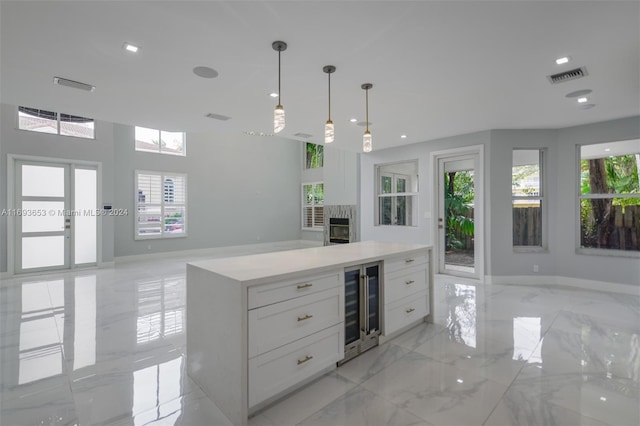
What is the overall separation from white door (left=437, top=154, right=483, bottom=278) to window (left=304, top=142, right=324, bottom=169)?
17.7ft

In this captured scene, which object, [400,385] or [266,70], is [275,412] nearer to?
[400,385]

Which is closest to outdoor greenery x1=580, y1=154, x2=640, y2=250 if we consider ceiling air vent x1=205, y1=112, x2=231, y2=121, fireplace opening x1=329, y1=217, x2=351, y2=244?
fireplace opening x1=329, y1=217, x2=351, y2=244

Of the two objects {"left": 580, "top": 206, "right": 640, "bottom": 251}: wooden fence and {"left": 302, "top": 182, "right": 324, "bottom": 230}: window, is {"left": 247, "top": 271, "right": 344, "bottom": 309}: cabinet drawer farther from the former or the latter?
{"left": 302, "top": 182, "right": 324, "bottom": 230}: window

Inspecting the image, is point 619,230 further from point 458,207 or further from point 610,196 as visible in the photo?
point 458,207

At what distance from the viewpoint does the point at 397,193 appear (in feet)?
A: 21.1

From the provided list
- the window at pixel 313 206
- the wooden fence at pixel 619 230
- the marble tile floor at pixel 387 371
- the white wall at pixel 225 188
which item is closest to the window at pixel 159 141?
the white wall at pixel 225 188

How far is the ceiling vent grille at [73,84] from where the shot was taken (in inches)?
119

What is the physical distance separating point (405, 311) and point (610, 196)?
416 cm

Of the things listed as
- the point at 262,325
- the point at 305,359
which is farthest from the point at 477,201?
the point at 262,325

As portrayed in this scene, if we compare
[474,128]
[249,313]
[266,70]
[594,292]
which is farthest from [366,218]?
[249,313]

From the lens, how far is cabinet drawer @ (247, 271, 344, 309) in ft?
5.69

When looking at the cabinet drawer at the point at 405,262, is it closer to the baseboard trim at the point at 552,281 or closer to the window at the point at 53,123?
the baseboard trim at the point at 552,281

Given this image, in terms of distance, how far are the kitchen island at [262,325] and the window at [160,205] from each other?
257 inches

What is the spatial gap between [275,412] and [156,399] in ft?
2.70
